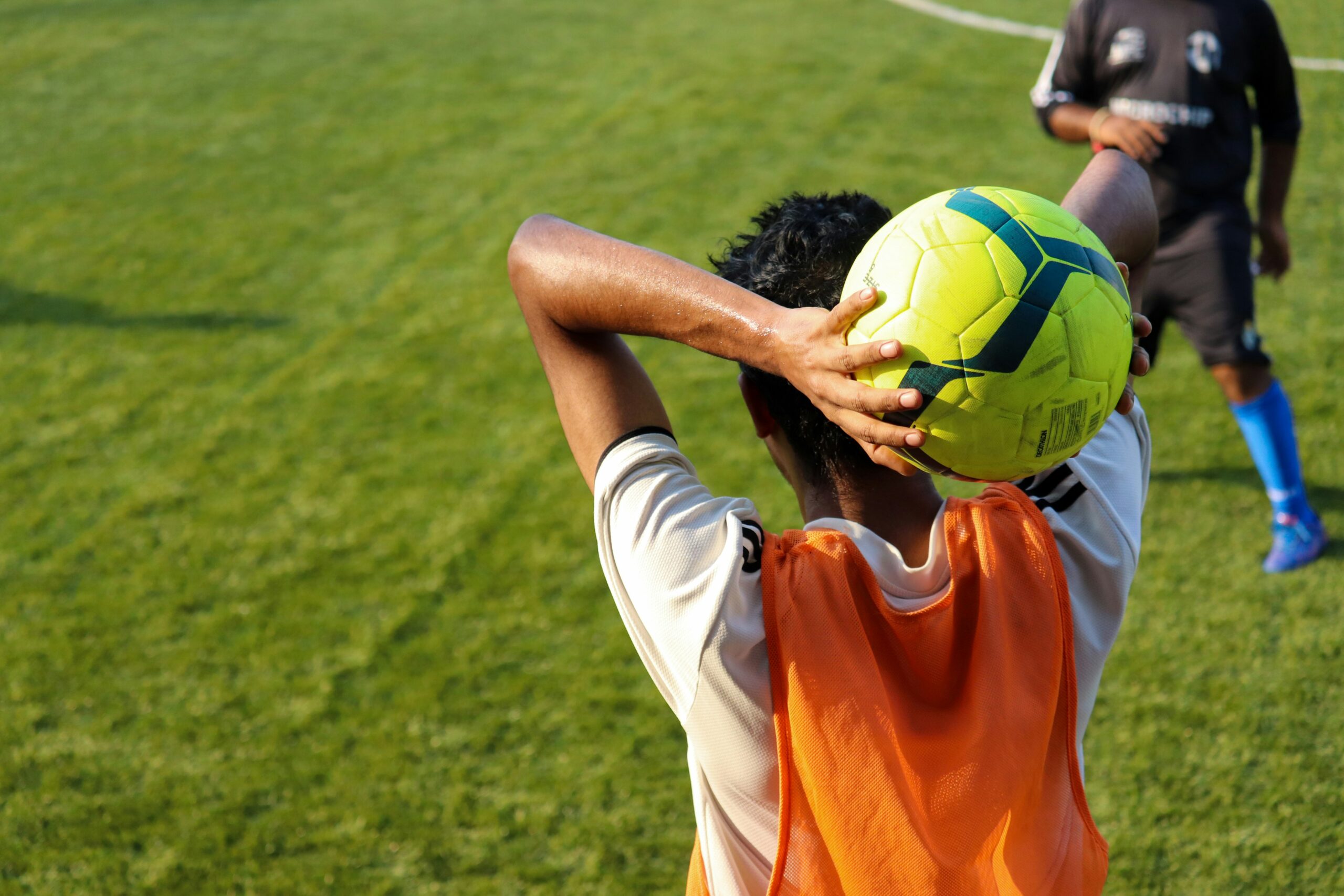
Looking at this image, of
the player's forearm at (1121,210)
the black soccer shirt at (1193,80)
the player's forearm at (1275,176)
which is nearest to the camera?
the player's forearm at (1121,210)

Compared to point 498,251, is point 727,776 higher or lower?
higher

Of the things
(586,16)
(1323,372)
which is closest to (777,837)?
(1323,372)

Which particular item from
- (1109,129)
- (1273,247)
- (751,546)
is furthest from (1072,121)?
(751,546)

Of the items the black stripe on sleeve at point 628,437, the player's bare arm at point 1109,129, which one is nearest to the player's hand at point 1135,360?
the black stripe on sleeve at point 628,437

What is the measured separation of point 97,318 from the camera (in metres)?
7.24

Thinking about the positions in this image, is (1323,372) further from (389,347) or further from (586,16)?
(586,16)

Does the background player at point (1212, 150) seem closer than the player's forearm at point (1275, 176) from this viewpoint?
Yes

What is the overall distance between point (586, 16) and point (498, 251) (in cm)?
567

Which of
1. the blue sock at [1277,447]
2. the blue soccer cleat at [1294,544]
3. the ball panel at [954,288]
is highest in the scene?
the ball panel at [954,288]

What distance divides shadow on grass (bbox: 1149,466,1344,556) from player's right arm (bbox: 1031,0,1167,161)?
150cm

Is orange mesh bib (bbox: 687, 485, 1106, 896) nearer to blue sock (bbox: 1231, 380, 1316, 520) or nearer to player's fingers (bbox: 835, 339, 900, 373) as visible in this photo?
player's fingers (bbox: 835, 339, 900, 373)

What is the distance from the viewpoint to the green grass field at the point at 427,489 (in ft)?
12.5

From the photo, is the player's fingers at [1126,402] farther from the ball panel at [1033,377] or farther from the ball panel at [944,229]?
the ball panel at [944,229]

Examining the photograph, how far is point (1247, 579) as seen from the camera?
4.67 m
